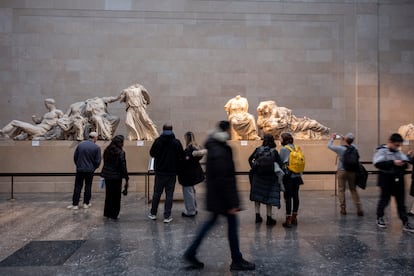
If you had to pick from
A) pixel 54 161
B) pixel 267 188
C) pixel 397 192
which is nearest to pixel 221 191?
pixel 267 188

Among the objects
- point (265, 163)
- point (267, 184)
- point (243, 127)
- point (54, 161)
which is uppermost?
point (243, 127)

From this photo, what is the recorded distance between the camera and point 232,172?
402cm

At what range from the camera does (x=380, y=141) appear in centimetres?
1459

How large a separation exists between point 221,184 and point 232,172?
184 millimetres

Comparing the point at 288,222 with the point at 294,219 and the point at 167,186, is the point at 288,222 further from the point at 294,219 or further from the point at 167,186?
the point at 167,186

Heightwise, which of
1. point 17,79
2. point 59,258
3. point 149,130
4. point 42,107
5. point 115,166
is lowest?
point 59,258

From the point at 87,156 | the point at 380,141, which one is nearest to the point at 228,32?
the point at 380,141

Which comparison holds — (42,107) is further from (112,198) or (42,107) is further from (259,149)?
(259,149)

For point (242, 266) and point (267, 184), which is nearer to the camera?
point (242, 266)

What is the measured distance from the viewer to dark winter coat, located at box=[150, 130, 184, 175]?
633cm

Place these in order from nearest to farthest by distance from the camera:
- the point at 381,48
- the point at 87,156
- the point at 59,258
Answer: the point at 59,258, the point at 87,156, the point at 381,48

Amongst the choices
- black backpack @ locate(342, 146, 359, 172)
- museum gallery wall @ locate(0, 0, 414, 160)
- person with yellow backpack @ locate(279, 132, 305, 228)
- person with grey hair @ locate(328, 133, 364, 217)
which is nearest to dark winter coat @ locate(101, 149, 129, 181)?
person with yellow backpack @ locate(279, 132, 305, 228)

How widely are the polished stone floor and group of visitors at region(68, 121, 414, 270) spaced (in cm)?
26

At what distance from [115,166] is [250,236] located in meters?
2.61
